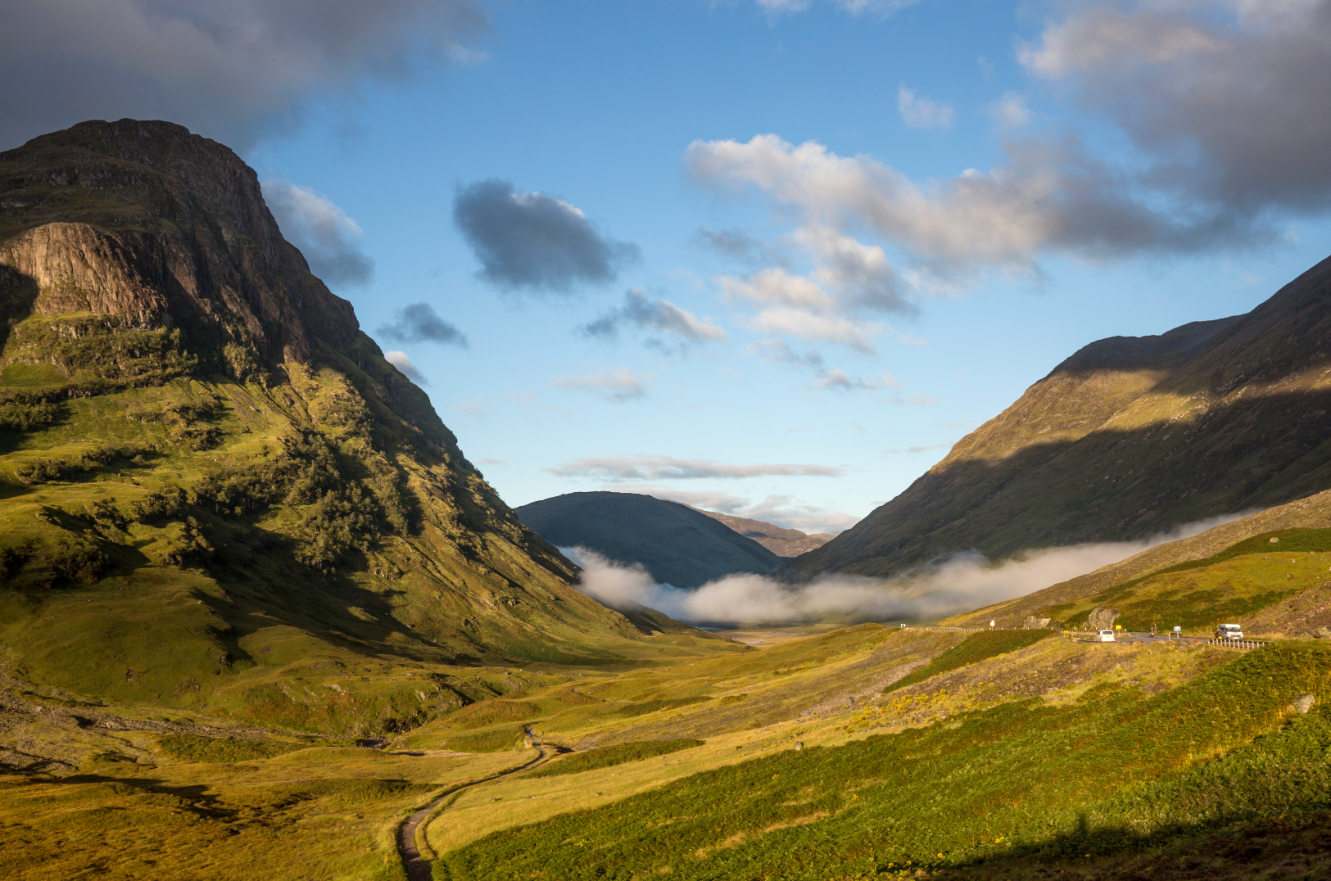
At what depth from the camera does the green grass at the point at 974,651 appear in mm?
85938

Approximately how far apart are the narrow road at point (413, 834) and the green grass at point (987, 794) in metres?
1.93

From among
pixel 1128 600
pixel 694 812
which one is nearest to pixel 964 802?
pixel 694 812

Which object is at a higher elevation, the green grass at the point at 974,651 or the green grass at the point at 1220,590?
the green grass at the point at 974,651

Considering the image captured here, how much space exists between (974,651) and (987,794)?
5044cm

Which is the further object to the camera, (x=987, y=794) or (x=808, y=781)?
(x=808, y=781)

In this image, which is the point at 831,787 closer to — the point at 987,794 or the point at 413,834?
the point at 987,794

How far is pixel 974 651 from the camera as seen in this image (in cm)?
9012

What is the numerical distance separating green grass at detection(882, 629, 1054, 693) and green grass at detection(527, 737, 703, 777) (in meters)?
24.7

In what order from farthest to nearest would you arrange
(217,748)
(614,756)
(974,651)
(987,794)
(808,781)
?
1. (217,748)
2. (614,756)
3. (974,651)
4. (808,781)
5. (987,794)

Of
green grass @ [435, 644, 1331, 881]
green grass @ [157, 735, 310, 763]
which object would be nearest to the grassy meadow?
green grass @ [435, 644, 1331, 881]

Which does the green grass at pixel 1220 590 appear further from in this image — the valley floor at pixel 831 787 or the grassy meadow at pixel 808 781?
the valley floor at pixel 831 787

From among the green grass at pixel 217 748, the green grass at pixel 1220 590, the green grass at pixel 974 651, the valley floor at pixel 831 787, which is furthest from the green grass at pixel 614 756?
the green grass at pixel 217 748

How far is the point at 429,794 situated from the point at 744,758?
40.3 meters

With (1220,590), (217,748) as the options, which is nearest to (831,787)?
(1220,590)
